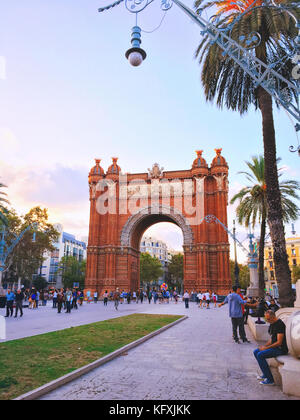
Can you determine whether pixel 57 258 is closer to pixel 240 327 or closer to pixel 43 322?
pixel 43 322

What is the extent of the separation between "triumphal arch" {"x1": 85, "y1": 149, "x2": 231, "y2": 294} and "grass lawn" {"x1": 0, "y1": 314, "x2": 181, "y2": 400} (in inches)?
1109

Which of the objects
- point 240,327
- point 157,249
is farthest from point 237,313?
point 157,249

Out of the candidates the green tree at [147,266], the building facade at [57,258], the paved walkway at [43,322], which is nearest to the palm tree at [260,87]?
the paved walkway at [43,322]

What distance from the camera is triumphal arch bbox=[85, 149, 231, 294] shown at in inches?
1505

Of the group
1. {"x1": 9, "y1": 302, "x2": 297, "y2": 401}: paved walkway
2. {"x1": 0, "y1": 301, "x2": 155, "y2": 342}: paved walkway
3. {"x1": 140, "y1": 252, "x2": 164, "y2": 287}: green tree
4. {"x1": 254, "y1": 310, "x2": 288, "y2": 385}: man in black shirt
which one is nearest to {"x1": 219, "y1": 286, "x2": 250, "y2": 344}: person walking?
{"x1": 9, "y1": 302, "x2": 297, "y2": 401}: paved walkway

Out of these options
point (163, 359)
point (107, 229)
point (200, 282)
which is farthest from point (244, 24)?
point (107, 229)

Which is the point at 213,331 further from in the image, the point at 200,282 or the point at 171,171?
the point at 171,171

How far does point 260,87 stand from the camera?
37.0 ft

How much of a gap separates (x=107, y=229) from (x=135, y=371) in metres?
36.9

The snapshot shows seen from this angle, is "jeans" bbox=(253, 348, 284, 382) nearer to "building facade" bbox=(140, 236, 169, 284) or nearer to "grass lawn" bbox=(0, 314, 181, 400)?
"grass lawn" bbox=(0, 314, 181, 400)

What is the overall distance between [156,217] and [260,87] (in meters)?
33.6

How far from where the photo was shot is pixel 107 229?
1674 inches

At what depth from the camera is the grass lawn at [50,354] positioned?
5129mm

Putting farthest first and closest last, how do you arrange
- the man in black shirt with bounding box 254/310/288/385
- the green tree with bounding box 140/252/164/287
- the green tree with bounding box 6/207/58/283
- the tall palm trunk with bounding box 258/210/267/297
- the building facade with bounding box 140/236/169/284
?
the building facade with bounding box 140/236/169/284, the green tree with bounding box 140/252/164/287, the green tree with bounding box 6/207/58/283, the tall palm trunk with bounding box 258/210/267/297, the man in black shirt with bounding box 254/310/288/385
